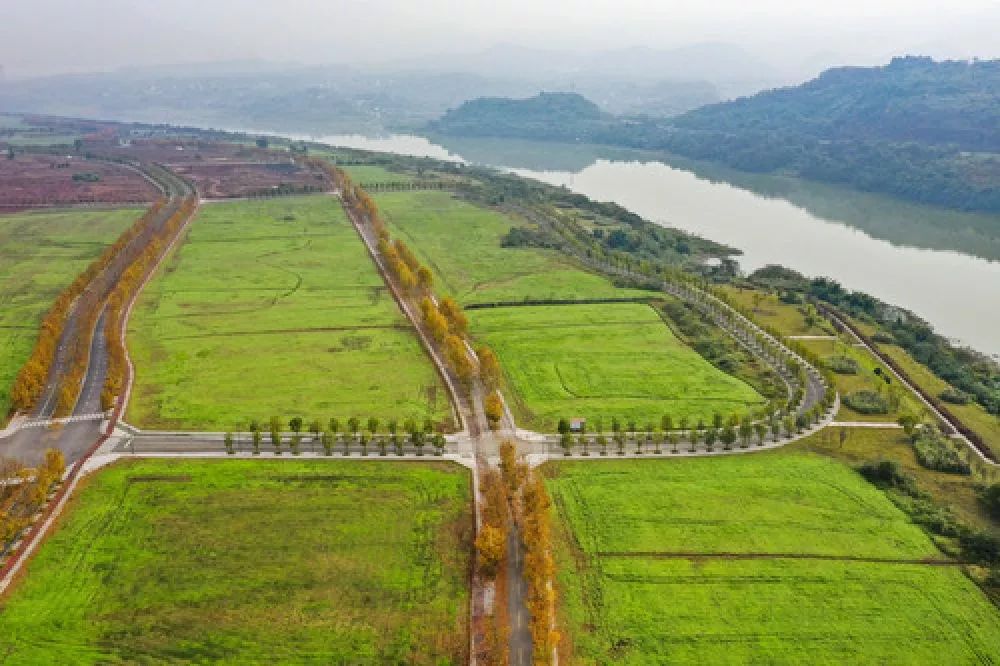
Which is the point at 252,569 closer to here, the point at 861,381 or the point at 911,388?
the point at 861,381

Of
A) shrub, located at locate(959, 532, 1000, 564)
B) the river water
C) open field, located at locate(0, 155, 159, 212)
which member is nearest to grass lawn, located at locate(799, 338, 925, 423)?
shrub, located at locate(959, 532, 1000, 564)

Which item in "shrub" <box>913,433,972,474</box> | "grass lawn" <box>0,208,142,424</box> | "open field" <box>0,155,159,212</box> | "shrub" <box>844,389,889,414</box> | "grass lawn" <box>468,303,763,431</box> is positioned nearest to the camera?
"shrub" <box>913,433,972,474</box>

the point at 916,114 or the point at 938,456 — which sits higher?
the point at 916,114

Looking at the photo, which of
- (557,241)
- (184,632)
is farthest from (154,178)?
(184,632)

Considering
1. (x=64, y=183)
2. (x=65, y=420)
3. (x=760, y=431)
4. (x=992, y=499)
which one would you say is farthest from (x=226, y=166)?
(x=992, y=499)

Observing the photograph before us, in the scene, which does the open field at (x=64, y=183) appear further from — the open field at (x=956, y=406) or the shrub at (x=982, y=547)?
the shrub at (x=982, y=547)

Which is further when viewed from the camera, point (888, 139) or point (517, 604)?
point (888, 139)

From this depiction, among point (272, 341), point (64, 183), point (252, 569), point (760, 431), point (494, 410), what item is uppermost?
point (494, 410)

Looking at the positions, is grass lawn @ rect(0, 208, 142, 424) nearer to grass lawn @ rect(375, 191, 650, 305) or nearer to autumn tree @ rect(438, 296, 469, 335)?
autumn tree @ rect(438, 296, 469, 335)

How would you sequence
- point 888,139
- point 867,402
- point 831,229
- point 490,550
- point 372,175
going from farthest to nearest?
1. point 888,139
2. point 372,175
3. point 831,229
4. point 867,402
5. point 490,550
